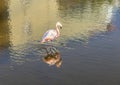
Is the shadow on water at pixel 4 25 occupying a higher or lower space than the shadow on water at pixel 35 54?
lower

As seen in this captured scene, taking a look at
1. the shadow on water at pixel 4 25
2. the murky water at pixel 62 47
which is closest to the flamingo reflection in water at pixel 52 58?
the murky water at pixel 62 47

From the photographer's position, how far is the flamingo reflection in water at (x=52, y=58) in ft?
57.4

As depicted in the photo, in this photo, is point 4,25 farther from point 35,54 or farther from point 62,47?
point 35,54

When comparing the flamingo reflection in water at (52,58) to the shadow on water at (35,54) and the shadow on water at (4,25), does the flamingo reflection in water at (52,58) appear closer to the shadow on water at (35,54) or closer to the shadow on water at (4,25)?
the shadow on water at (35,54)

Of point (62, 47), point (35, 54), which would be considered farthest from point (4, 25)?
point (35, 54)

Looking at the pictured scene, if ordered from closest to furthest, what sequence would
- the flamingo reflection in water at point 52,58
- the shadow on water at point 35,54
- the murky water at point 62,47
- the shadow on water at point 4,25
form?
the murky water at point 62,47 → the flamingo reflection in water at point 52,58 → the shadow on water at point 35,54 → the shadow on water at point 4,25

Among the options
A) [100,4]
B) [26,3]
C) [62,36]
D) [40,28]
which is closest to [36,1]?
[26,3]

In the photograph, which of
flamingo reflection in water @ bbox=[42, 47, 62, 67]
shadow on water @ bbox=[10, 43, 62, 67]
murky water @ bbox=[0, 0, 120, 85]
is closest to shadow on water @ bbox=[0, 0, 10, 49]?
murky water @ bbox=[0, 0, 120, 85]

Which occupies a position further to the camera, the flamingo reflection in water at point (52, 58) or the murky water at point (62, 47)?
the flamingo reflection in water at point (52, 58)

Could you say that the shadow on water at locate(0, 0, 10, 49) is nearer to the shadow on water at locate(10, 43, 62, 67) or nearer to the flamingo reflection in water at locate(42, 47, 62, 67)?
the shadow on water at locate(10, 43, 62, 67)

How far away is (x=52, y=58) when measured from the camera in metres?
18.3

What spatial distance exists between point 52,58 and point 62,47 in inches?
67.1

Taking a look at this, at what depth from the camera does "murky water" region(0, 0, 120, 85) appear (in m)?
15.8

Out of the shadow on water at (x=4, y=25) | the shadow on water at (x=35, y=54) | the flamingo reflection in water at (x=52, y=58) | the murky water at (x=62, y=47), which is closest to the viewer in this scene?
the murky water at (x=62, y=47)
